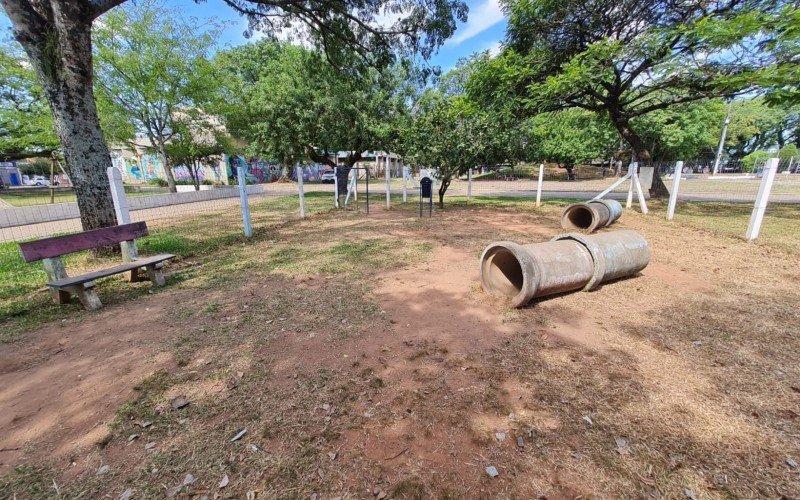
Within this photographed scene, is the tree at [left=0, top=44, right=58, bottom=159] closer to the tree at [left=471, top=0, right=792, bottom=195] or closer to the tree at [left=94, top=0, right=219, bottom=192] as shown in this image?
the tree at [left=94, top=0, right=219, bottom=192]

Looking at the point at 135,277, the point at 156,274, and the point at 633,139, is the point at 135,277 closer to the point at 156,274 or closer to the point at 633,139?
the point at 156,274

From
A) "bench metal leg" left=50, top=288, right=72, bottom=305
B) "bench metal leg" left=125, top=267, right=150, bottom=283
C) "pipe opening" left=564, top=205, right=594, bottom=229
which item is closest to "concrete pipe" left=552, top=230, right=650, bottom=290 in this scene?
"pipe opening" left=564, top=205, right=594, bottom=229

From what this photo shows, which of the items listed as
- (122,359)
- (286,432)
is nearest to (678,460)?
(286,432)

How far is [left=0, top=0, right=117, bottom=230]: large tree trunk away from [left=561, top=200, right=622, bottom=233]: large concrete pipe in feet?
32.2

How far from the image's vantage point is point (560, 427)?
2.21 m

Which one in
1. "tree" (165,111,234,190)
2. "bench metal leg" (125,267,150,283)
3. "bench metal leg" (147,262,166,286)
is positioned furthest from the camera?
"tree" (165,111,234,190)

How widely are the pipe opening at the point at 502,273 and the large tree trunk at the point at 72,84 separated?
6.39 meters

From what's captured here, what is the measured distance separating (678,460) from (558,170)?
1943 inches

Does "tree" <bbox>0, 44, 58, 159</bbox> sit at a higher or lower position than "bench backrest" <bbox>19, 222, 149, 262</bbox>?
higher

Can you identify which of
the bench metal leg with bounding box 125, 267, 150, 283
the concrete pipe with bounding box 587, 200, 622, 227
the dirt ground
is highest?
the concrete pipe with bounding box 587, 200, 622, 227

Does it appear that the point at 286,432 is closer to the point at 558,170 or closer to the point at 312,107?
the point at 312,107

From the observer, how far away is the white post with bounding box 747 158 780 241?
6730mm

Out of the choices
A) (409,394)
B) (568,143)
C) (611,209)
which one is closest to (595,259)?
(409,394)

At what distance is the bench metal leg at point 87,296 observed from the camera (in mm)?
4129
